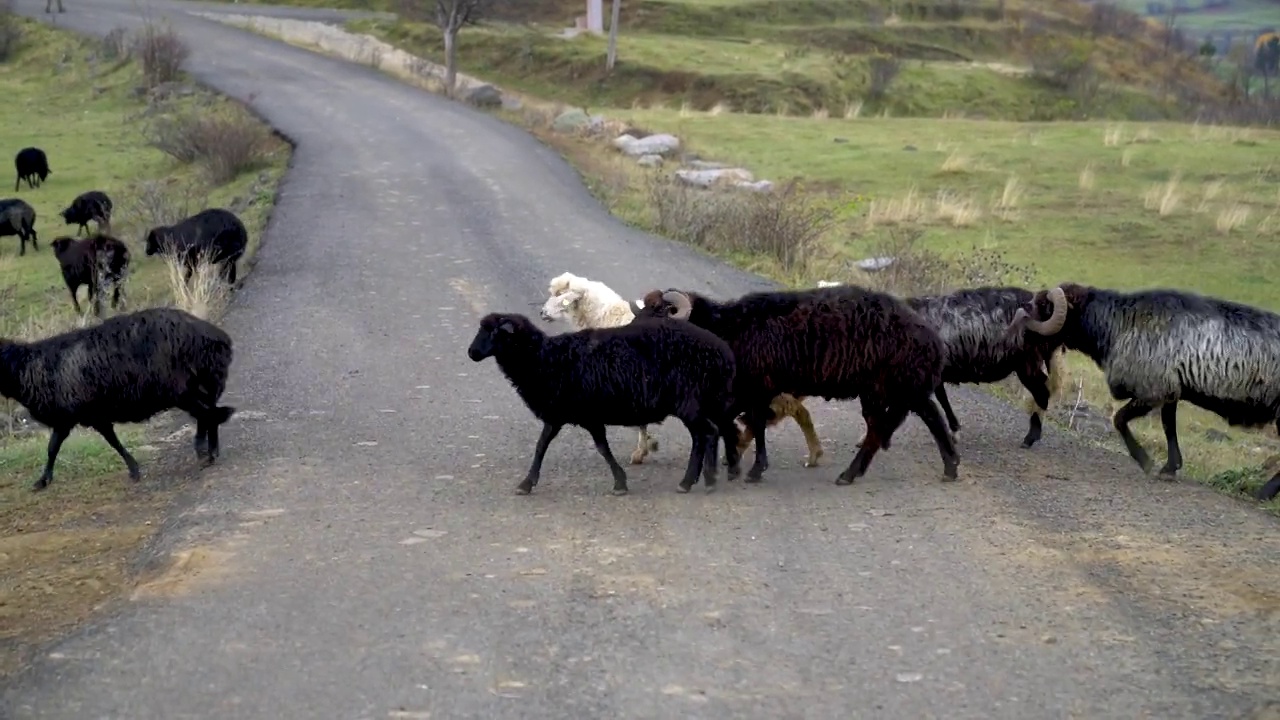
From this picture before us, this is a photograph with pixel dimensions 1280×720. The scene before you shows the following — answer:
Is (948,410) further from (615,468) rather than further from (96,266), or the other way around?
(96,266)

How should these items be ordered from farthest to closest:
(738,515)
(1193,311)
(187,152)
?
(187,152) < (1193,311) < (738,515)

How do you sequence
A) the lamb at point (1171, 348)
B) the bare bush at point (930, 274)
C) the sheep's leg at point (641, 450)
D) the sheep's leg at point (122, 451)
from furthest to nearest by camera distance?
the bare bush at point (930, 274) → the sheep's leg at point (641, 450) → the sheep's leg at point (122, 451) → the lamb at point (1171, 348)

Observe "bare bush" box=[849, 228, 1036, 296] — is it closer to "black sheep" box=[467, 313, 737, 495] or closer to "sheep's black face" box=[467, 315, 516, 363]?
"black sheep" box=[467, 313, 737, 495]

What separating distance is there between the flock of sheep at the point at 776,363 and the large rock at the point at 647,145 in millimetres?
18865

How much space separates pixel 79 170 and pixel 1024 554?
3037 cm

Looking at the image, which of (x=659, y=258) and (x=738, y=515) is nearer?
(x=738, y=515)

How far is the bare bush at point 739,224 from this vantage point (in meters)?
18.7

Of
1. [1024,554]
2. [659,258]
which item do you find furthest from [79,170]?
[1024,554]

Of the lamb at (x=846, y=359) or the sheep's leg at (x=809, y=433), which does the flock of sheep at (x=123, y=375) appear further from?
the sheep's leg at (x=809, y=433)

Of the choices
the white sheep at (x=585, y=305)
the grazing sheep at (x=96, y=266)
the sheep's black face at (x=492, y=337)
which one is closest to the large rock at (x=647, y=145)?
the grazing sheep at (x=96, y=266)

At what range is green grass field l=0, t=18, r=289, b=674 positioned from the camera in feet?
26.2

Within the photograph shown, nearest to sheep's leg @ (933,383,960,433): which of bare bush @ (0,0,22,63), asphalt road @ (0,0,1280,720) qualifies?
asphalt road @ (0,0,1280,720)

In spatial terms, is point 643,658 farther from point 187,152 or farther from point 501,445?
point 187,152

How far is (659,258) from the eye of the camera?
1800 centimetres
